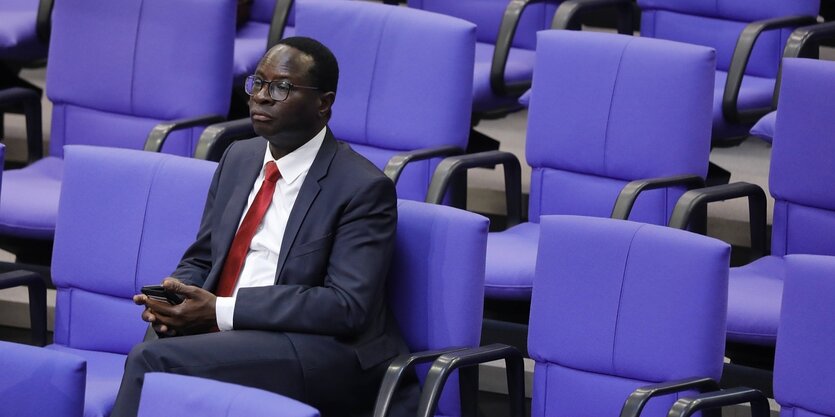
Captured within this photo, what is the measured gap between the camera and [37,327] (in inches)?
96.4

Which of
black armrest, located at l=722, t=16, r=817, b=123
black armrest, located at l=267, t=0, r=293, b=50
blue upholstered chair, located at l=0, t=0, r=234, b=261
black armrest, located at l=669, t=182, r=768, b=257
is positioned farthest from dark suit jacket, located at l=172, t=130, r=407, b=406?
black armrest, located at l=267, t=0, r=293, b=50

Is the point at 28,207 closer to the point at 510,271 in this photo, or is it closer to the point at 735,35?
the point at 510,271

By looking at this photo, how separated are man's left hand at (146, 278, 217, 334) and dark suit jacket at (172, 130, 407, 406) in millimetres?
43

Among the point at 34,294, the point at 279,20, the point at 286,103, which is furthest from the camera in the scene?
the point at 279,20

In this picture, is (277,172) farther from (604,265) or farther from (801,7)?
(801,7)

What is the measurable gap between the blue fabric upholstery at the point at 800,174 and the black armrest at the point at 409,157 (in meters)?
0.57

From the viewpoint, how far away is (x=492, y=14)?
349cm

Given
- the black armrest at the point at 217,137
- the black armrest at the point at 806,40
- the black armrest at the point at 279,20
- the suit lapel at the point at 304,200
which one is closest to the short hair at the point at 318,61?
the suit lapel at the point at 304,200

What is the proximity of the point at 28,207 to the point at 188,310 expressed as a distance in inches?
32.6

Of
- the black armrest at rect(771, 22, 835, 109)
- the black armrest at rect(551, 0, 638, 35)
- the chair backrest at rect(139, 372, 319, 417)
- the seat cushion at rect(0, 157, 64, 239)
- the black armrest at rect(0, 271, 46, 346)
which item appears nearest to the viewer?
the chair backrest at rect(139, 372, 319, 417)

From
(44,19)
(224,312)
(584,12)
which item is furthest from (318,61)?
(44,19)

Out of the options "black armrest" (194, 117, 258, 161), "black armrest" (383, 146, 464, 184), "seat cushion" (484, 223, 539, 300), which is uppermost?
"black armrest" (383, 146, 464, 184)

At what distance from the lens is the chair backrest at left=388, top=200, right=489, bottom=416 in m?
2.16

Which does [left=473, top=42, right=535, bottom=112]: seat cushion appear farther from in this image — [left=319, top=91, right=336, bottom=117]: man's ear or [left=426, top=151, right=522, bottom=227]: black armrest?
[left=319, top=91, right=336, bottom=117]: man's ear
